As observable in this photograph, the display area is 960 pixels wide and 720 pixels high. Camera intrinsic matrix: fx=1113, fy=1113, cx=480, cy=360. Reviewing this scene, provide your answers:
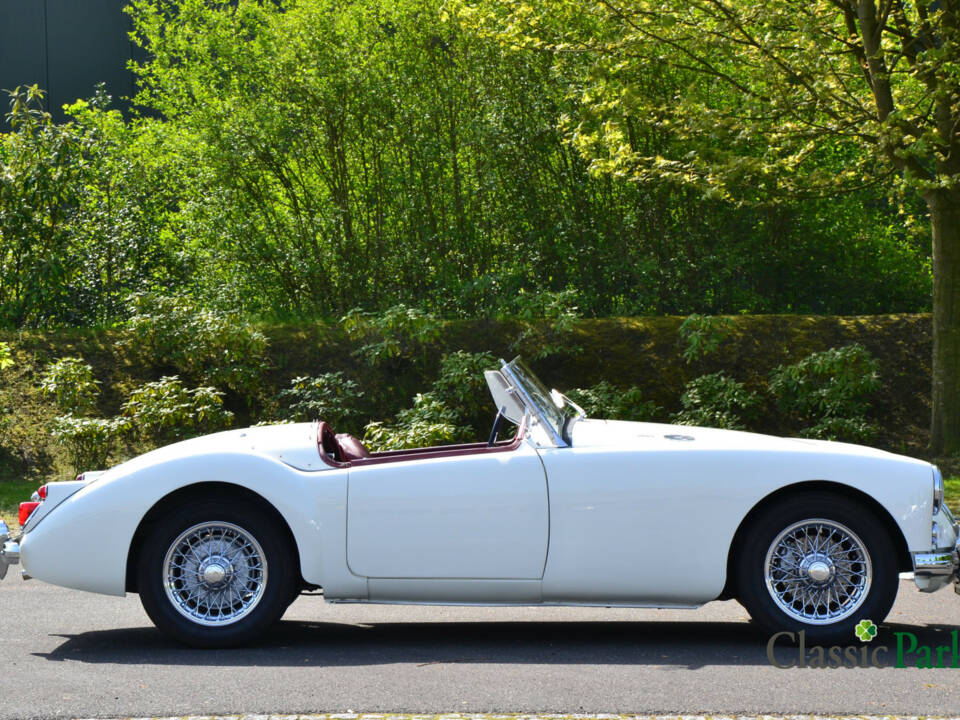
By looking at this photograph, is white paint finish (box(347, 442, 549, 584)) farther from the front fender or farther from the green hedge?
the green hedge

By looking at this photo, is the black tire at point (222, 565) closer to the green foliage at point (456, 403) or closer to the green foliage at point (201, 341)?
the green foliage at point (456, 403)

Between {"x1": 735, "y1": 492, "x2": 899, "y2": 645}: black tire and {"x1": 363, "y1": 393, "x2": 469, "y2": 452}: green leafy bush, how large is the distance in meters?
6.60

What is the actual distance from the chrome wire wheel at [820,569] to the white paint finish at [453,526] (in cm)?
115

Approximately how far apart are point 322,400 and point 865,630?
9.04 m

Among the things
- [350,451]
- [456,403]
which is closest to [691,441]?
[350,451]

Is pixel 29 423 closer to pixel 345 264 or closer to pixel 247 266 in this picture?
pixel 247 266

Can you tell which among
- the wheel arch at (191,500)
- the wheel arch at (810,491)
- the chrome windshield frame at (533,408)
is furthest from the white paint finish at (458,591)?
the wheel arch at (810,491)

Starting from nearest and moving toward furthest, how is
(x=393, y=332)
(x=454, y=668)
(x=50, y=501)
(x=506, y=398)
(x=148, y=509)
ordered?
(x=454, y=668) < (x=148, y=509) < (x=50, y=501) < (x=506, y=398) < (x=393, y=332)

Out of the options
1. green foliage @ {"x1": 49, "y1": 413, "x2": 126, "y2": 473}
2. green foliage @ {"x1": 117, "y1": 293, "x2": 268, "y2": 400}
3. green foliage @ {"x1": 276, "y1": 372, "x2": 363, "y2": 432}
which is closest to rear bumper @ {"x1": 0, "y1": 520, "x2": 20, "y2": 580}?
green foliage @ {"x1": 49, "y1": 413, "x2": 126, "y2": 473}

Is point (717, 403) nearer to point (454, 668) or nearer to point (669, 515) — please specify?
point (669, 515)

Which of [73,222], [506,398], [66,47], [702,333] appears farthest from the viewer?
[66,47]

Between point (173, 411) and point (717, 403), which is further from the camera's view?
point (717, 403)

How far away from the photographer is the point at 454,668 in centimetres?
516

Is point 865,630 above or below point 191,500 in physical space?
below
